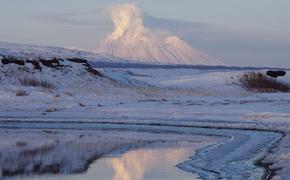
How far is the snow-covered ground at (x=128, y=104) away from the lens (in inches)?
1031

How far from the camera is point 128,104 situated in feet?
A: 123

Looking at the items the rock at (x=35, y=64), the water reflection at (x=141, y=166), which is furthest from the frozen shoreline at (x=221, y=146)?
the rock at (x=35, y=64)

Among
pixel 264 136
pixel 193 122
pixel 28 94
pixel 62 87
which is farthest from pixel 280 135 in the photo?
pixel 62 87

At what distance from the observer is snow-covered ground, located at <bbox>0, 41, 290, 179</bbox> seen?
26.2m

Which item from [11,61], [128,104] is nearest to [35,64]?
[11,61]

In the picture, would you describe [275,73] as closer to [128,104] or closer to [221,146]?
[128,104]

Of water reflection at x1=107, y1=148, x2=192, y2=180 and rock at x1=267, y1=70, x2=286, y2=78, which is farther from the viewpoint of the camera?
rock at x1=267, y1=70, x2=286, y2=78

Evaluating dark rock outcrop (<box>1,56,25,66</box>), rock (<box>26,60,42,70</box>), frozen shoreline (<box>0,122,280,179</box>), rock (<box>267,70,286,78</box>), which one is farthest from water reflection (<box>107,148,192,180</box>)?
rock (<box>267,70,286,78</box>)

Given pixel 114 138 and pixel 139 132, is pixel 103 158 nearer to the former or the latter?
pixel 114 138

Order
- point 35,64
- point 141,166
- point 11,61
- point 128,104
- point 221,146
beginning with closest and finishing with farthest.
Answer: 1. point 141,166
2. point 221,146
3. point 128,104
4. point 11,61
5. point 35,64

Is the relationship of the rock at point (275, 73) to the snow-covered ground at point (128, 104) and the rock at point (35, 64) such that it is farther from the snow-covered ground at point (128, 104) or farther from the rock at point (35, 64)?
the rock at point (35, 64)

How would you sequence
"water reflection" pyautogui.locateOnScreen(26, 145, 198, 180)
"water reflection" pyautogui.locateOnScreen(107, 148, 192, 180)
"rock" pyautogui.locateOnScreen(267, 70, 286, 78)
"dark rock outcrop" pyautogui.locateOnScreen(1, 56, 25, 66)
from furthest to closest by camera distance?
"rock" pyautogui.locateOnScreen(267, 70, 286, 78), "dark rock outcrop" pyautogui.locateOnScreen(1, 56, 25, 66), "water reflection" pyautogui.locateOnScreen(107, 148, 192, 180), "water reflection" pyautogui.locateOnScreen(26, 145, 198, 180)

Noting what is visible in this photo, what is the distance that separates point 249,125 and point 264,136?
13.2 ft

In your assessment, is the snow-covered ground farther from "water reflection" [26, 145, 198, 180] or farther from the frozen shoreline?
"water reflection" [26, 145, 198, 180]
